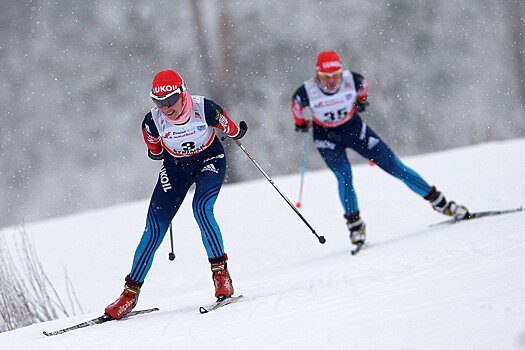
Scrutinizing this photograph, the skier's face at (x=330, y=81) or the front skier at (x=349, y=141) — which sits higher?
the skier's face at (x=330, y=81)

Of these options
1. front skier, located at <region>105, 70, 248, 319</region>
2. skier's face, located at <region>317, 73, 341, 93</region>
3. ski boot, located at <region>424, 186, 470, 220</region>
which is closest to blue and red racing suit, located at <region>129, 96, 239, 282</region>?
front skier, located at <region>105, 70, 248, 319</region>

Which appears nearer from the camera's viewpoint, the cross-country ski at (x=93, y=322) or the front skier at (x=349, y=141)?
→ the cross-country ski at (x=93, y=322)

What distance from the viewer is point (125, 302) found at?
15.6 feet

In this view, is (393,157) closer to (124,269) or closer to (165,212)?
(165,212)

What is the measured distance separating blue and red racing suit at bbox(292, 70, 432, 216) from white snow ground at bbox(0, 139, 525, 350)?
1.62 ft

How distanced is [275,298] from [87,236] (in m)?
5.45

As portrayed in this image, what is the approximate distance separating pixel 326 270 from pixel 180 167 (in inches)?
52.6

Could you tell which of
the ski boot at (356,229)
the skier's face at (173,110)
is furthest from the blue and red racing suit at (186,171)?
the ski boot at (356,229)

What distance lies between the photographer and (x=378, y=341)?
292cm

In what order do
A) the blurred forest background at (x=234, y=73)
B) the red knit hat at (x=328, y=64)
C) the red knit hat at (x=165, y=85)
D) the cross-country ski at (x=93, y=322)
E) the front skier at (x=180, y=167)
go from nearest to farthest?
the cross-country ski at (x=93, y=322) → the red knit hat at (x=165, y=85) → the front skier at (x=180, y=167) → the red knit hat at (x=328, y=64) → the blurred forest background at (x=234, y=73)

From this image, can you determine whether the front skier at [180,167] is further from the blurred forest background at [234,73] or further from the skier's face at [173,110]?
the blurred forest background at [234,73]

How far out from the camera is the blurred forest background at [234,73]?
18094 millimetres

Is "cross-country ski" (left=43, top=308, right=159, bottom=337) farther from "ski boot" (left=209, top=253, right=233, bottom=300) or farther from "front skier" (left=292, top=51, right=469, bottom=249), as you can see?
"front skier" (left=292, top=51, right=469, bottom=249)

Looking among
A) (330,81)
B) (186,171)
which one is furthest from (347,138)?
(186,171)
